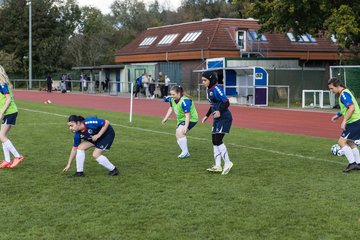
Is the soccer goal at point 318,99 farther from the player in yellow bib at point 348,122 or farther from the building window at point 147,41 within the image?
the building window at point 147,41

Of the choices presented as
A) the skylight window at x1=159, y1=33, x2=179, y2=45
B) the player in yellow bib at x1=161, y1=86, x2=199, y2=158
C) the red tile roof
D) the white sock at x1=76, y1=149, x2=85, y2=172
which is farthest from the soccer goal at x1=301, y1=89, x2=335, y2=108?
the skylight window at x1=159, y1=33, x2=179, y2=45

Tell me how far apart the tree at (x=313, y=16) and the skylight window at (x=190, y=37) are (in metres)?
16.5

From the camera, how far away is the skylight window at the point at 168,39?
50.3m

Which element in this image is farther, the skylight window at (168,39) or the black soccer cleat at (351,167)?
the skylight window at (168,39)

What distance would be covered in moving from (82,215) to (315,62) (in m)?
46.3

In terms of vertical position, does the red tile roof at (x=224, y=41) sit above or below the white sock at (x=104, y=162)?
above

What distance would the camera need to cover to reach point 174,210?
6664mm

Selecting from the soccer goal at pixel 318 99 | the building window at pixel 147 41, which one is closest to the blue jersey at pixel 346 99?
the soccer goal at pixel 318 99

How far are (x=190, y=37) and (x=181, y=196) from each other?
4151 centimetres

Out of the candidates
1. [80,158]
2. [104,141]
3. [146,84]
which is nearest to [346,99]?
[104,141]

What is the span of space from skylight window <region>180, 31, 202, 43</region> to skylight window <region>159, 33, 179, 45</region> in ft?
5.73

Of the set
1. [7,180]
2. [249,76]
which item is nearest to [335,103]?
[249,76]

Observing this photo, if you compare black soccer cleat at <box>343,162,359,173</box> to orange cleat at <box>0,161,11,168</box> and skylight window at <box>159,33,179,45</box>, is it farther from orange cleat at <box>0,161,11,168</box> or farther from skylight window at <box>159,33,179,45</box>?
skylight window at <box>159,33,179,45</box>

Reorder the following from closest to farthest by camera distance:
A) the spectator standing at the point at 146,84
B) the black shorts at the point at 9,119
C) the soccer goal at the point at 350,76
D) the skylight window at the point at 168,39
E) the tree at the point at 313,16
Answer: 1. the black shorts at the point at 9,119
2. the tree at the point at 313,16
3. the soccer goal at the point at 350,76
4. the spectator standing at the point at 146,84
5. the skylight window at the point at 168,39
